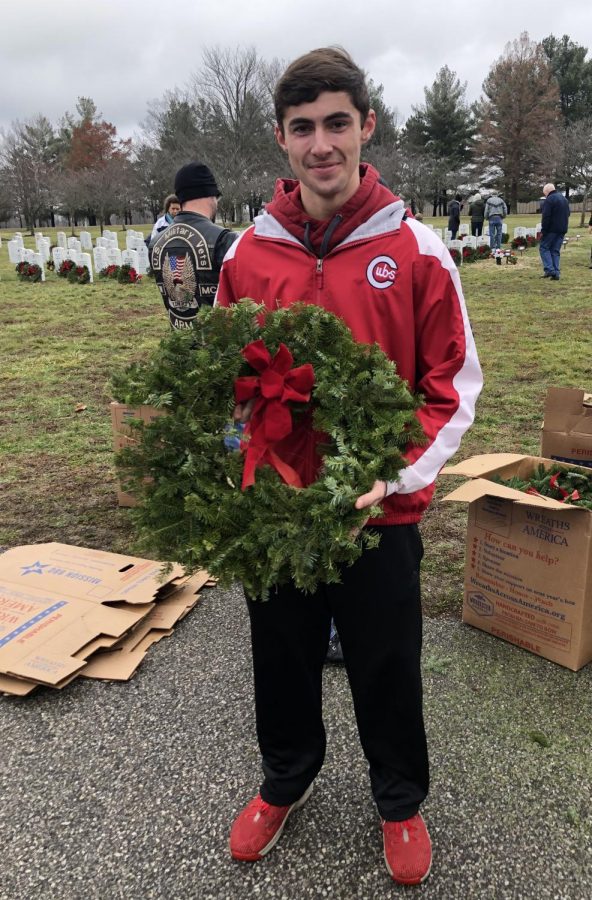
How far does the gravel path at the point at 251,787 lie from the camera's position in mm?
2176

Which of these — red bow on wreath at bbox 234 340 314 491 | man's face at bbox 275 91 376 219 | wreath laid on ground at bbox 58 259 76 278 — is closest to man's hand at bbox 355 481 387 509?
red bow on wreath at bbox 234 340 314 491

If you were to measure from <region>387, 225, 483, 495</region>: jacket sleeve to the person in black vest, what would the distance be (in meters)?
2.12

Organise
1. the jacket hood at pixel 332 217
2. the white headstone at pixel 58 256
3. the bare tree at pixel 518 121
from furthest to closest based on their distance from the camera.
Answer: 1. the bare tree at pixel 518 121
2. the white headstone at pixel 58 256
3. the jacket hood at pixel 332 217

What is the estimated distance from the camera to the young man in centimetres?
189

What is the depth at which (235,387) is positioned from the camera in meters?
1.84

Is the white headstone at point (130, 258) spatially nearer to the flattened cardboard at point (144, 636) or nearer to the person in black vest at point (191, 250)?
the person in black vest at point (191, 250)

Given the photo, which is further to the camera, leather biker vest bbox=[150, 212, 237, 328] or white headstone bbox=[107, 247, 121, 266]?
white headstone bbox=[107, 247, 121, 266]

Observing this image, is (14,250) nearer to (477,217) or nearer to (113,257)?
(113,257)

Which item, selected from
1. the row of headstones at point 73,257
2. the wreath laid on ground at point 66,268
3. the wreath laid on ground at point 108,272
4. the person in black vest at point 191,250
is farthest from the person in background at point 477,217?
the person in black vest at point 191,250

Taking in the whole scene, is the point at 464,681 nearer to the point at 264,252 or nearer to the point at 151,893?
the point at 151,893

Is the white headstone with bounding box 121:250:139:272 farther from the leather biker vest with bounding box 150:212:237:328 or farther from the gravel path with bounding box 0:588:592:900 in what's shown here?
the gravel path with bounding box 0:588:592:900

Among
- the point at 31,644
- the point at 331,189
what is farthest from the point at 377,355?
the point at 31,644

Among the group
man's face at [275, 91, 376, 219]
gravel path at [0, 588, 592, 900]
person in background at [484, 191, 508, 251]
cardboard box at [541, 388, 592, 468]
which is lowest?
gravel path at [0, 588, 592, 900]

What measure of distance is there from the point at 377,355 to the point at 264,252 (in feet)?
1.75
